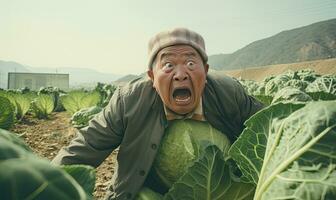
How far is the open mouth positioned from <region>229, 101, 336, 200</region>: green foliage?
0.98m

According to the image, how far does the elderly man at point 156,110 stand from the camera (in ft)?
8.11

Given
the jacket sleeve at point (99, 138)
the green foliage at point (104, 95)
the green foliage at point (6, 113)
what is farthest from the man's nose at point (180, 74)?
the green foliage at point (104, 95)

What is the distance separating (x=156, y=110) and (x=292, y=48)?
11857 cm

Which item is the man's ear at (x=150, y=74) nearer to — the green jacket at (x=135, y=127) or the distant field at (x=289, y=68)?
the green jacket at (x=135, y=127)

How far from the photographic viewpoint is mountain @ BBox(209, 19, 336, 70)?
9581 centimetres

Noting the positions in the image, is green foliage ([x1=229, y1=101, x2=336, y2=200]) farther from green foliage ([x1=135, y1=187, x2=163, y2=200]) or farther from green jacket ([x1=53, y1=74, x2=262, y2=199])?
green jacket ([x1=53, y1=74, x2=262, y2=199])

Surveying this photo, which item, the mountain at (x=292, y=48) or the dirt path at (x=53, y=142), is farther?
the mountain at (x=292, y=48)

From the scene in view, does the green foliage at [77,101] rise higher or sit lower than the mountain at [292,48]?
lower

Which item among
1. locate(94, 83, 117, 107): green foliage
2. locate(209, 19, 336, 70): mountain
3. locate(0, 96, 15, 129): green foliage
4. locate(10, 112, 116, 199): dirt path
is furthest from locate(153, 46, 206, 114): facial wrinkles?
locate(209, 19, 336, 70): mountain

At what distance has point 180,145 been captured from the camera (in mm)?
2393

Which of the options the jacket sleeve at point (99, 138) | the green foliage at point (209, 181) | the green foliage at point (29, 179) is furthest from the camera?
the jacket sleeve at point (99, 138)

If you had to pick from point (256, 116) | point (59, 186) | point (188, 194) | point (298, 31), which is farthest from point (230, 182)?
point (298, 31)

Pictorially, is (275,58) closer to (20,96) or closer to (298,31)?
(298,31)

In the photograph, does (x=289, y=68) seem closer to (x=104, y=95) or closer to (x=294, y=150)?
(x=104, y=95)
